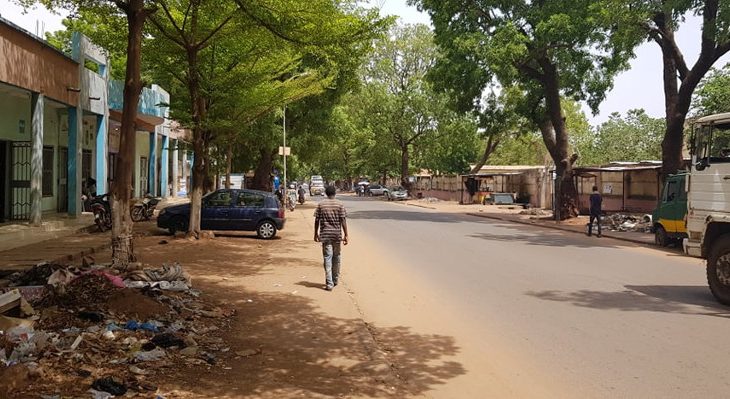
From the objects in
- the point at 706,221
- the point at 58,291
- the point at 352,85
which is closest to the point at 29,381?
the point at 58,291

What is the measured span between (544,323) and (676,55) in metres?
17.8

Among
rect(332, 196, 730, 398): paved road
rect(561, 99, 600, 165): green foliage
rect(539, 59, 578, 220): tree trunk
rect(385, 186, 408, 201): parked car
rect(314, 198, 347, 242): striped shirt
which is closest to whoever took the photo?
rect(332, 196, 730, 398): paved road

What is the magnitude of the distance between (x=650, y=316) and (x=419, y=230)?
1358 centimetres

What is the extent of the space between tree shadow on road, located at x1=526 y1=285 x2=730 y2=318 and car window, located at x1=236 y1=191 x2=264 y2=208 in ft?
32.7

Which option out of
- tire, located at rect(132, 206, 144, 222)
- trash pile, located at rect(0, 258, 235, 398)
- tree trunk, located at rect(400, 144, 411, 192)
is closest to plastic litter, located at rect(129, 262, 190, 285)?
trash pile, located at rect(0, 258, 235, 398)

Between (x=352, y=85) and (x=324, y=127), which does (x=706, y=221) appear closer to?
(x=352, y=85)

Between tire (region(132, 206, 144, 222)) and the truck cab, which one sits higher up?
the truck cab

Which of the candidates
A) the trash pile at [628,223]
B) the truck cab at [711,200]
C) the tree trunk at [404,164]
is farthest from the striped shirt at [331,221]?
the tree trunk at [404,164]

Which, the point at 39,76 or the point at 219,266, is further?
the point at 39,76

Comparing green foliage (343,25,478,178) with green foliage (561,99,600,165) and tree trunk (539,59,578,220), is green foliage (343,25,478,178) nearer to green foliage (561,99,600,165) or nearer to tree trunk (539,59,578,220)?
green foliage (561,99,600,165)

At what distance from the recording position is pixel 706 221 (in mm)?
9000

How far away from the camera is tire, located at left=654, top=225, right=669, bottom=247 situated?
55.6ft

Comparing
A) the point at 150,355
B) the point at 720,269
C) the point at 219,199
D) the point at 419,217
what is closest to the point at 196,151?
the point at 219,199

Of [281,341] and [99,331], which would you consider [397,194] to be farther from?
[99,331]
